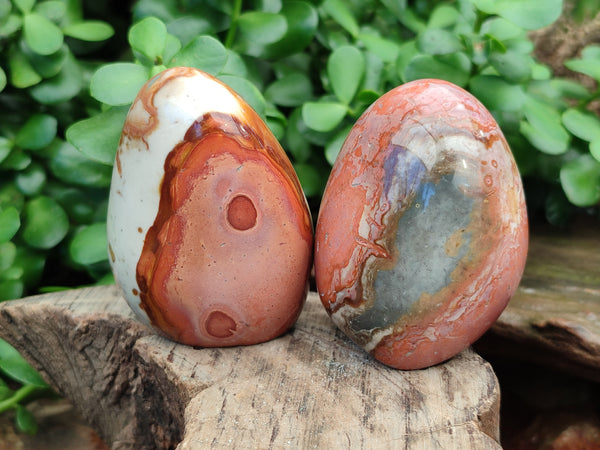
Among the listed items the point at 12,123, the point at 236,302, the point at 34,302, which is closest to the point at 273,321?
the point at 236,302

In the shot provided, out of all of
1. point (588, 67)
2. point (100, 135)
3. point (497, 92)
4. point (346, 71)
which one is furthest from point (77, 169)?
point (588, 67)

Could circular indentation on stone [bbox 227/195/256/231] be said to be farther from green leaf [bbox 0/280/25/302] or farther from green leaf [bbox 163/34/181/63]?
green leaf [bbox 0/280/25/302]

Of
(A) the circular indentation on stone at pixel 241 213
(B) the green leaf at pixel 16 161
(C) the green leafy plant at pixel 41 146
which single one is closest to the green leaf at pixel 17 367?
(C) the green leafy plant at pixel 41 146

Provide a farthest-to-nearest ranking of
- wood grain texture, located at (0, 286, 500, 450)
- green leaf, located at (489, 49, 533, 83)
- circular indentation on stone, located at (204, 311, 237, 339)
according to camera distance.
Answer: green leaf, located at (489, 49, 533, 83) < circular indentation on stone, located at (204, 311, 237, 339) < wood grain texture, located at (0, 286, 500, 450)

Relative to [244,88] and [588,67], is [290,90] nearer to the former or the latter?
[244,88]

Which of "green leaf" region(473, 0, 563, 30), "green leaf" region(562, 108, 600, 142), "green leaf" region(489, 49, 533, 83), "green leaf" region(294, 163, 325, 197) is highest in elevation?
"green leaf" region(473, 0, 563, 30)

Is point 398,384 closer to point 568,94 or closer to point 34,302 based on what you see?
point 34,302

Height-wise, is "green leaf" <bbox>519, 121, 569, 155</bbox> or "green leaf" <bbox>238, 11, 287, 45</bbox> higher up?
"green leaf" <bbox>238, 11, 287, 45</bbox>

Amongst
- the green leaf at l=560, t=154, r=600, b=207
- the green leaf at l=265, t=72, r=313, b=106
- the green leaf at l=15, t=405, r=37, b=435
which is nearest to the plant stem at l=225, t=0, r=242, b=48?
the green leaf at l=265, t=72, r=313, b=106
